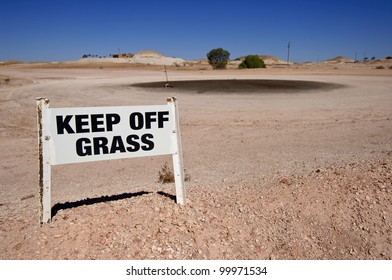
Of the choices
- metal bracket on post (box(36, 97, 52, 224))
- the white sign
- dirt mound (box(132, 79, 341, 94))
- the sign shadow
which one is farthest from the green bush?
metal bracket on post (box(36, 97, 52, 224))

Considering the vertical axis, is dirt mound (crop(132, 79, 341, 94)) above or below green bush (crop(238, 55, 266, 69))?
below

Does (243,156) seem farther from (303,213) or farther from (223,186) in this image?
(303,213)

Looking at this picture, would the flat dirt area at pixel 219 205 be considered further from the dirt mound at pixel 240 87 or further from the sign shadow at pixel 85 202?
the dirt mound at pixel 240 87

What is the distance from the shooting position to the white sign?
13.1 feet

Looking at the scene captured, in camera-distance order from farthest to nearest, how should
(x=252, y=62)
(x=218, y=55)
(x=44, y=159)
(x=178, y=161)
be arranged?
(x=218, y=55)
(x=252, y=62)
(x=178, y=161)
(x=44, y=159)

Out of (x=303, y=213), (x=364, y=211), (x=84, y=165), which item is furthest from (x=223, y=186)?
(x=84, y=165)

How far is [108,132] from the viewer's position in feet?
13.6

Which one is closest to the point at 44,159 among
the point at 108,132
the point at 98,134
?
the point at 98,134

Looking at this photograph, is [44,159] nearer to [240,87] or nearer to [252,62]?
[240,87]

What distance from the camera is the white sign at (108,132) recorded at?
3980 mm

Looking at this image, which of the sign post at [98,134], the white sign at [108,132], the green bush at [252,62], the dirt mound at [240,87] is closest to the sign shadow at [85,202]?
the sign post at [98,134]

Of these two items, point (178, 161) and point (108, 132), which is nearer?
point (108, 132)

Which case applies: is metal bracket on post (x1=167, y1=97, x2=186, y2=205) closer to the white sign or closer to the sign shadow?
the white sign

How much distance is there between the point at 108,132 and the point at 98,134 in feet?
0.38
